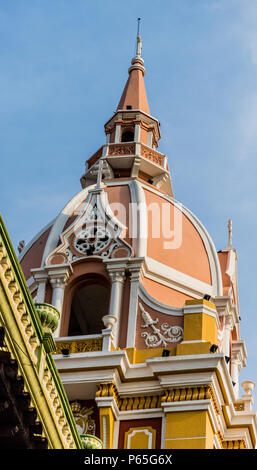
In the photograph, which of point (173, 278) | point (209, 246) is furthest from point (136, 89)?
point (173, 278)

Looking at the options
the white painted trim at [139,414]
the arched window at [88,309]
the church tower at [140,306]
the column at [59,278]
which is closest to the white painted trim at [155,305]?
the church tower at [140,306]

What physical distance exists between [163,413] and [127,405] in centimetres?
84

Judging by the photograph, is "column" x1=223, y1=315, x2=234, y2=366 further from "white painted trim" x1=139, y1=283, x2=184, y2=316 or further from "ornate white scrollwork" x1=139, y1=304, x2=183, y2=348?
"ornate white scrollwork" x1=139, y1=304, x2=183, y2=348

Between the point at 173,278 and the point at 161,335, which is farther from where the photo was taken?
the point at 173,278

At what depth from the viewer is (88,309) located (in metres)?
26.7

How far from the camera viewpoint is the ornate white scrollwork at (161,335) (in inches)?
900

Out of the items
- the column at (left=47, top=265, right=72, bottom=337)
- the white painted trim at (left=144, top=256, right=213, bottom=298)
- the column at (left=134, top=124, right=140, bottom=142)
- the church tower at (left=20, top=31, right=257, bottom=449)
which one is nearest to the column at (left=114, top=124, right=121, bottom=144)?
the church tower at (left=20, top=31, right=257, bottom=449)

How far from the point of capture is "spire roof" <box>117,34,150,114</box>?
3050cm

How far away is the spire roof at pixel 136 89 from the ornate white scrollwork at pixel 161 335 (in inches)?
343

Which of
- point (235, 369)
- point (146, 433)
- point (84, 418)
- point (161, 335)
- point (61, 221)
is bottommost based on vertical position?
point (146, 433)

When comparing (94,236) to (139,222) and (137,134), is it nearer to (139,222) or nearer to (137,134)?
(139,222)

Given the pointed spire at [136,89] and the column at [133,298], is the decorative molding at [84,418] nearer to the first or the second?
the column at [133,298]

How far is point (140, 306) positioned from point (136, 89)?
9.26 meters

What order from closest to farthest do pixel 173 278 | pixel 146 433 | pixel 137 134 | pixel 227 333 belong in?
1. pixel 146 433
2. pixel 173 278
3. pixel 227 333
4. pixel 137 134
